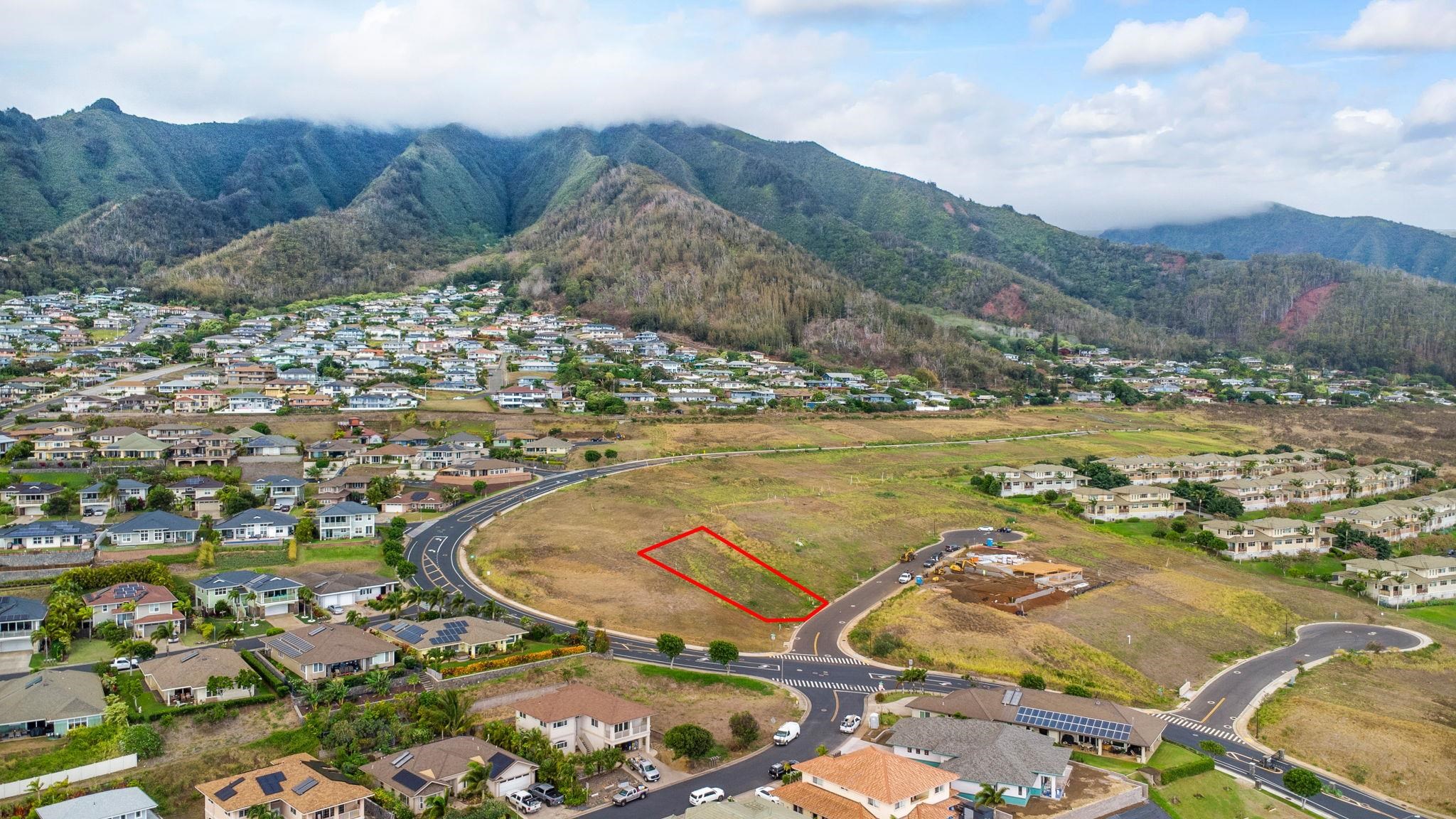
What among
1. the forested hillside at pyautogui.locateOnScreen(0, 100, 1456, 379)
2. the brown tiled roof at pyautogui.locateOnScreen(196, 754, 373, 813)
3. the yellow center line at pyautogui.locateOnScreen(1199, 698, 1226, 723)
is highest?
the forested hillside at pyautogui.locateOnScreen(0, 100, 1456, 379)

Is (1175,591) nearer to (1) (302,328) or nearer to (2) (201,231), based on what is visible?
(1) (302,328)

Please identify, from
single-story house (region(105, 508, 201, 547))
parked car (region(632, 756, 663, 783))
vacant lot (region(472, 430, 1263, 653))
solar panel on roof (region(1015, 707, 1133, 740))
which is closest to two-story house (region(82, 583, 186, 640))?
single-story house (region(105, 508, 201, 547))

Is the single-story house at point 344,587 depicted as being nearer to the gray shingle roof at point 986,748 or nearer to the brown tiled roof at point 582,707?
the brown tiled roof at point 582,707

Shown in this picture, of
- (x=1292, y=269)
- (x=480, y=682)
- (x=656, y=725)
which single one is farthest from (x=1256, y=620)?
(x=1292, y=269)

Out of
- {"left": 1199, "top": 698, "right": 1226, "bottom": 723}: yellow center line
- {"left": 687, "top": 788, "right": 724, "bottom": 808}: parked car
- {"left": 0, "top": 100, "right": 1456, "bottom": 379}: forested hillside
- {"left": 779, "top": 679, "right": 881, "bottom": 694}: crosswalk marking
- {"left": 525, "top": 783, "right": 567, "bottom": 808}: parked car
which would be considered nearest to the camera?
{"left": 687, "top": 788, "right": 724, "bottom": 808}: parked car

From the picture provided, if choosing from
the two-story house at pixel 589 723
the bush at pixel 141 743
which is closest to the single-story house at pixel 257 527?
the bush at pixel 141 743

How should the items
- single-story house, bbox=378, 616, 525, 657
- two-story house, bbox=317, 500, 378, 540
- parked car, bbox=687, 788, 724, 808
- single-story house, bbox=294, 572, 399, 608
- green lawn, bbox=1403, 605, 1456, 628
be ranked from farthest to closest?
1. two-story house, bbox=317, 500, 378, 540
2. green lawn, bbox=1403, 605, 1456, 628
3. single-story house, bbox=294, 572, 399, 608
4. single-story house, bbox=378, 616, 525, 657
5. parked car, bbox=687, 788, 724, 808

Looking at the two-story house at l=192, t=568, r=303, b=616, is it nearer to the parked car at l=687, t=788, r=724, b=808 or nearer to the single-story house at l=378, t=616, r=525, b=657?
the single-story house at l=378, t=616, r=525, b=657
